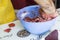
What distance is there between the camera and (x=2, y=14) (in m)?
0.82

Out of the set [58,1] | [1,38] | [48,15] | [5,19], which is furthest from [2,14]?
[58,1]

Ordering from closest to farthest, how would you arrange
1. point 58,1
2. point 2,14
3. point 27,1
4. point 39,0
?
point 39,0 → point 2,14 → point 27,1 → point 58,1

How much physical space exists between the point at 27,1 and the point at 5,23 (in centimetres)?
37

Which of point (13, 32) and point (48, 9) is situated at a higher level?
point (48, 9)

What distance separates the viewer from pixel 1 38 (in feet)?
2.27

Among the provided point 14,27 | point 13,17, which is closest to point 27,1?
point 13,17

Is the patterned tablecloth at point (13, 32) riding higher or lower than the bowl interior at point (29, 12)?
lower

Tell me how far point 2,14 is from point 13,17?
0.25 ft

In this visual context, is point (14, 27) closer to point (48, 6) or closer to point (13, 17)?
point (13, 17)

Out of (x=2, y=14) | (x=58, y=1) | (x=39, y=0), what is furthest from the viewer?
(x=58, y=1)

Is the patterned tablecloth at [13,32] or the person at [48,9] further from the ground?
the person at [48,9]

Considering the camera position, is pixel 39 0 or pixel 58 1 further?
pixel 58 1

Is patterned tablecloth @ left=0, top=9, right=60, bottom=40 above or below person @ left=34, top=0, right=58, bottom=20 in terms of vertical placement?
below

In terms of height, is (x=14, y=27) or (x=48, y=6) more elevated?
(x=48, y=6)
